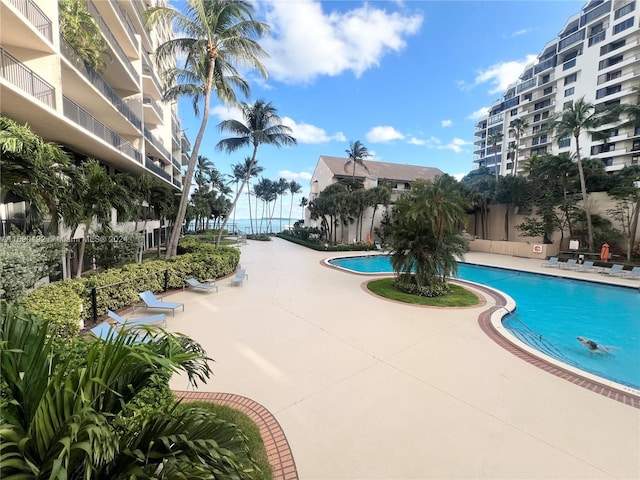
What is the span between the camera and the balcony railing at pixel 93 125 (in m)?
10.8

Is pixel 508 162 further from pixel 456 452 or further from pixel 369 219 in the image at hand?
pixel 456 452

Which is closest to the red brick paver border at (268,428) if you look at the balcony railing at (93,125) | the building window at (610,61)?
the balcony railing at (93,125)

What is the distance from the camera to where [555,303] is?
1094 centimetres

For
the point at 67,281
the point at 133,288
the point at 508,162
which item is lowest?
the point at 133,288

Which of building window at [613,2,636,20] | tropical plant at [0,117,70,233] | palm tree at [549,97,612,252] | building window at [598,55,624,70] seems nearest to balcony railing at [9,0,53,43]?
tropical plant at [0,117,70,233]

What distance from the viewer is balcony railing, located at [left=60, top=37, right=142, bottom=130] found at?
36.5 feet

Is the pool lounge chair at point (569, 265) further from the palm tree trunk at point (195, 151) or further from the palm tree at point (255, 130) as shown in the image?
the palm tree trunk at point (195, 151)

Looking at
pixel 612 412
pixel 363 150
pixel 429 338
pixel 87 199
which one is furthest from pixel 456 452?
pixel 363 150

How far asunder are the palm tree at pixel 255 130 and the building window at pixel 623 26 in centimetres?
5091

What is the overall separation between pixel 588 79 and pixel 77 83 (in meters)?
61.4

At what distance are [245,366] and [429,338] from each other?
4.25 m

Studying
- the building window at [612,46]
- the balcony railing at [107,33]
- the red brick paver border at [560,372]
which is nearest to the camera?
the red brick paver border at [560,372]

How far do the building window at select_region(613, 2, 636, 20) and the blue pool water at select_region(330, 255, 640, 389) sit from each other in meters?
48.5

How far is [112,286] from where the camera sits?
7637 mm
